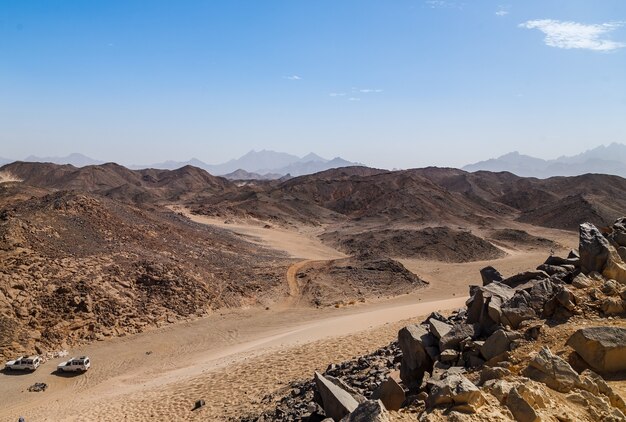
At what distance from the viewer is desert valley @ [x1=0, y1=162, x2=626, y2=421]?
810 cm

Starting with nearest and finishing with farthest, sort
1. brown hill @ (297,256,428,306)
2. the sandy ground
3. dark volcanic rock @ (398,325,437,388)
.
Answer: dark volcanic rock @ (398,325,437,388)
the sandy ground
brown hill @ (297,256,428,306)

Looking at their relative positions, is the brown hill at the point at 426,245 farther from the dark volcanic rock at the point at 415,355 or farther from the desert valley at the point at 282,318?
the dark volcanic rock at the point at 415,355

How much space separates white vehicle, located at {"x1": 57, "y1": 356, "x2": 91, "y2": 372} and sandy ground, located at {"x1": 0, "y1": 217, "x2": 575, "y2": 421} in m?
0.31

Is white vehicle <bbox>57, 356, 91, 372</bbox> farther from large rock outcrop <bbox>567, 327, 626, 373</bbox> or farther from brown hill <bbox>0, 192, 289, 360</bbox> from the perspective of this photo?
large rock outcrop <bbox>567, 327, 626, 373</bbox>

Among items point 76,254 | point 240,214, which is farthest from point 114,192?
point 76,254

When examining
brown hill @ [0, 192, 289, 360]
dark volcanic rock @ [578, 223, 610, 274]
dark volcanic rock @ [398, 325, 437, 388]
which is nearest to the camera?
dark volcanic rock @ [398, 325, 437, 388]

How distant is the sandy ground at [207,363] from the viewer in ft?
44.6

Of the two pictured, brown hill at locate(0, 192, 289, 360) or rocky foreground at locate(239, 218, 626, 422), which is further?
brown hill at locate(0, 192, 289, 360)

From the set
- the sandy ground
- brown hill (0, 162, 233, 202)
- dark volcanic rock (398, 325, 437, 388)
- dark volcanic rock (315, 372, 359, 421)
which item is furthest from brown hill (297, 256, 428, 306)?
brown hill (0, 162, 233, 202)

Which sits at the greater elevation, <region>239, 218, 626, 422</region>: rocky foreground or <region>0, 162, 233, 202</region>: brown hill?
<region>0, 162, 233, 202</region>: brown hill

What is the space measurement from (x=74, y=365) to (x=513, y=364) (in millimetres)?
17071

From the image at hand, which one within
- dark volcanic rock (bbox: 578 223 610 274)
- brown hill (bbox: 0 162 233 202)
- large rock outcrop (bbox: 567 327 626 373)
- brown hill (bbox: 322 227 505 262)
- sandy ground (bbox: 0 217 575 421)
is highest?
brown hill (bbox: 0 162 233 202)

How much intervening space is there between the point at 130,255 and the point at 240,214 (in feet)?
128

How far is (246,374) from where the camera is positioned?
14867mm
